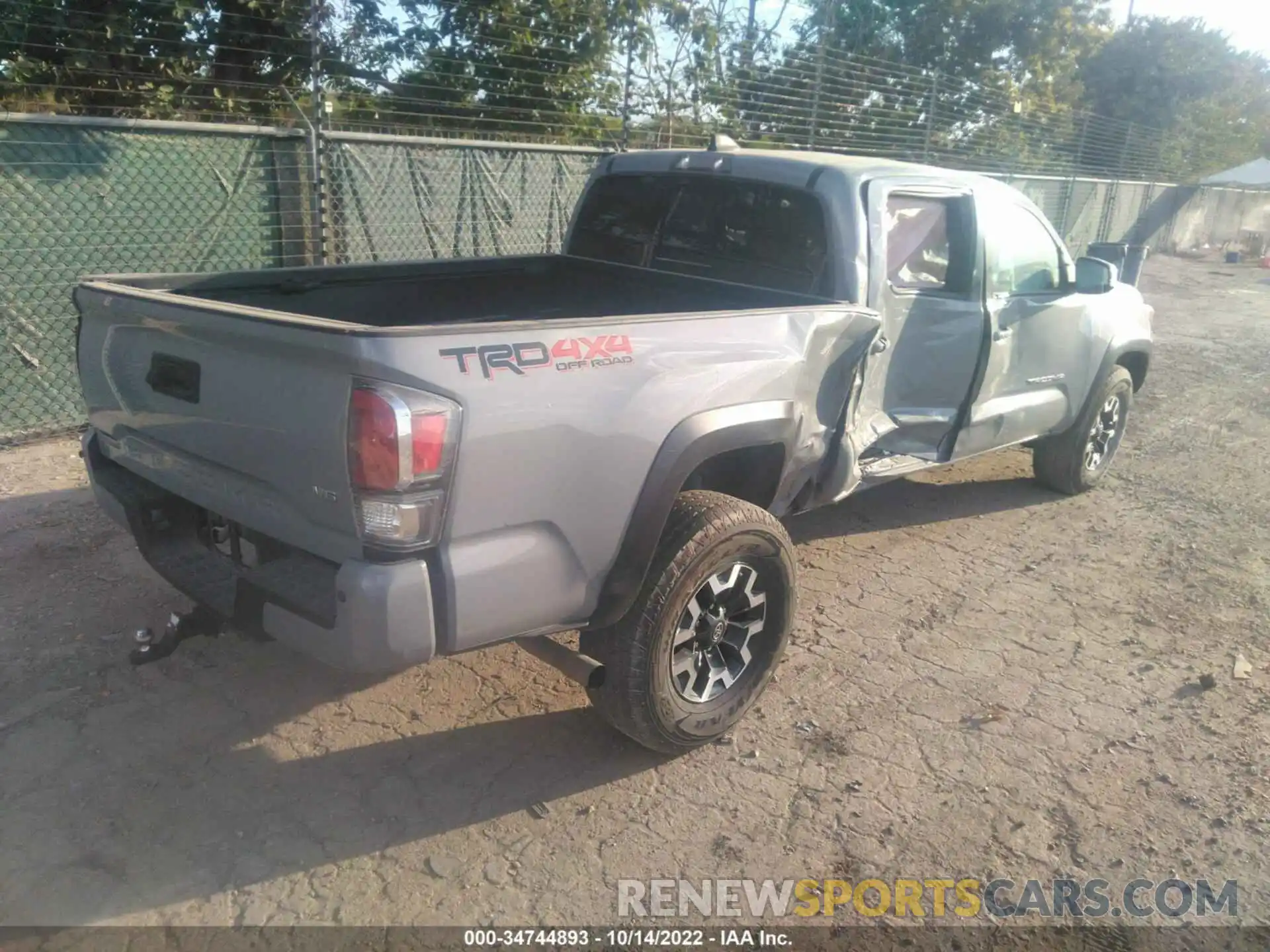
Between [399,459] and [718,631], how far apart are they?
142 centimetres

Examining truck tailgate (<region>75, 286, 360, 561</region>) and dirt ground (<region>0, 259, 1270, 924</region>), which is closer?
truck tailgate (<region>75, 286, 360, 561</region>)

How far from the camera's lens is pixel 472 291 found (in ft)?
14.7

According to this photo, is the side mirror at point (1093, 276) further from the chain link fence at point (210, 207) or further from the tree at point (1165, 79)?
the tree at point (1165, 79)

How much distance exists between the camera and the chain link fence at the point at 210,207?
18.6 ft

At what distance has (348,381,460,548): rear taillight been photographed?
2.30m

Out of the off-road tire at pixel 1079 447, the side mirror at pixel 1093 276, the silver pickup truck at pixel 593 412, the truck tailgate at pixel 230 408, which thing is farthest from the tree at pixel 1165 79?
the truck tailgate at pixel 230 408

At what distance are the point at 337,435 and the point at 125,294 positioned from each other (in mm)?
1201

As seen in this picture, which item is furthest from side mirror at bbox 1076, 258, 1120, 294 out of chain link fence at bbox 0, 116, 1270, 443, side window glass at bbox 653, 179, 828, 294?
chain link fence at bbox 0, 116, 1270, 443

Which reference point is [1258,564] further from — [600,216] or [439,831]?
[439,831]

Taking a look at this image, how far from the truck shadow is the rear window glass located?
63.5 inches

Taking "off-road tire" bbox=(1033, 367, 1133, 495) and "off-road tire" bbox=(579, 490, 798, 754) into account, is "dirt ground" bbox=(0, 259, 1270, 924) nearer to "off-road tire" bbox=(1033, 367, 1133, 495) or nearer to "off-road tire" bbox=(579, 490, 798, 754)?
"off-road tire" bbox=(579, 490, 798, 754)

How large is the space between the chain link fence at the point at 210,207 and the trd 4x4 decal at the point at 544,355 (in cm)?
441

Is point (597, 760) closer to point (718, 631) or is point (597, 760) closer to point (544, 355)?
point (718, 631)

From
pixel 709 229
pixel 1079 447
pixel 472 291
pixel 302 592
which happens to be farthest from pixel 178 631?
pixel 1079 447
